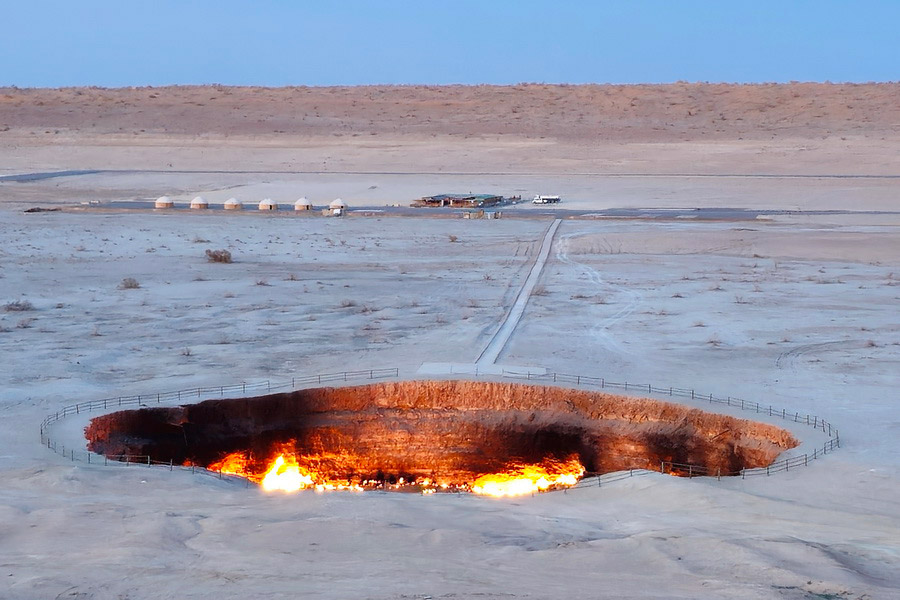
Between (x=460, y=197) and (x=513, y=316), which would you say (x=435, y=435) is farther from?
(x=460, y=197)

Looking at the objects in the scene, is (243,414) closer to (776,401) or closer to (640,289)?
(776,401)

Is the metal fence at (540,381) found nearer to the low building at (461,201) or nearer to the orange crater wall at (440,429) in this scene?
the orange crater wall at (440,429)

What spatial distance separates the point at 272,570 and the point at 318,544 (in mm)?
846

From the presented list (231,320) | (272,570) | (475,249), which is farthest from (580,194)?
(272,570)

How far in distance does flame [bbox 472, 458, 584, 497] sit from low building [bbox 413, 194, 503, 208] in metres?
29.2

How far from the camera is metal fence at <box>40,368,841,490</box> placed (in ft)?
42.2

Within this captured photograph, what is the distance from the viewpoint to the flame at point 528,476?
15797 mm

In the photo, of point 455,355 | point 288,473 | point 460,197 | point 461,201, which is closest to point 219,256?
point 455,355

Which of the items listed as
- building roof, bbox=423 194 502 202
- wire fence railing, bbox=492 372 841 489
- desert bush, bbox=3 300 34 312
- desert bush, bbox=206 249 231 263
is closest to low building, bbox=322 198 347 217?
building roof, bbox=423 194 502 202

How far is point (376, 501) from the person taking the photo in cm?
1110

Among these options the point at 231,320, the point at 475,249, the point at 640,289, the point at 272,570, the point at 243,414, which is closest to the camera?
the point at 272,570

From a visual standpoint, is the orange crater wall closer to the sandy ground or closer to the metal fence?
the metal fence

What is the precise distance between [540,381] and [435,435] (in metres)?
1.67

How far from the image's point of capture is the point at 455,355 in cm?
1848
